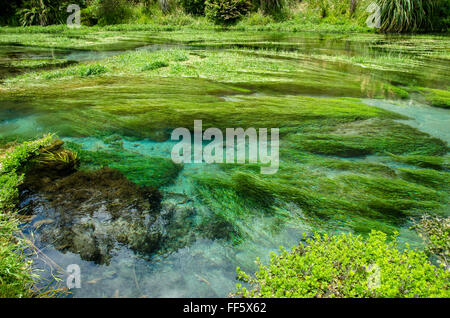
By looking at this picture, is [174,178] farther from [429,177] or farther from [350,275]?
[429,177]

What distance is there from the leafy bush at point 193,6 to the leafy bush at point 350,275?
91.5 feet

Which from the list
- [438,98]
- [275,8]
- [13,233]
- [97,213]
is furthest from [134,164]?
[275,8]

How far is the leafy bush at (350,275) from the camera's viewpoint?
188 centimetres

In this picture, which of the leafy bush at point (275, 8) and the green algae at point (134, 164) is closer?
the green algae at point (134, 164)

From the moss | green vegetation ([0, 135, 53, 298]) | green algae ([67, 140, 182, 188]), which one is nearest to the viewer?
green vegetation ([0, 135, 53, 298])

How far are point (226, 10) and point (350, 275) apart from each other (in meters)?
25.7

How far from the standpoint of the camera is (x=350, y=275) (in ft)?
6.71

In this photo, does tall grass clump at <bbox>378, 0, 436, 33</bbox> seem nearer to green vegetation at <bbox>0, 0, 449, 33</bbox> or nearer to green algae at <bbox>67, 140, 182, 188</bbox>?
green vegetation at <bbox>0, 0, 449, 33</bbox>

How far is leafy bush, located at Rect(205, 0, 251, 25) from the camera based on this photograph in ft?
79.2

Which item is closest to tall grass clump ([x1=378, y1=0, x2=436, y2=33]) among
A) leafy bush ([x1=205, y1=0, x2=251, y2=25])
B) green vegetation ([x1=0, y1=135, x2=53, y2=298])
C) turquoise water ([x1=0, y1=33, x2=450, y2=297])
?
leafy bush ([x1=205, y1=0, x2=251, y2=25])

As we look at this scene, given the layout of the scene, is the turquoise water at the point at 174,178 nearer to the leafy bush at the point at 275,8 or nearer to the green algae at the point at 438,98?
the green algae at the point at 438,98

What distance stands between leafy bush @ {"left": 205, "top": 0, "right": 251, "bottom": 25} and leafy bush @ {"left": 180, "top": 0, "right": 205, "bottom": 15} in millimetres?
1492

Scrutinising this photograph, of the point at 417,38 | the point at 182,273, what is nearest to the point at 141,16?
the point at 417,38

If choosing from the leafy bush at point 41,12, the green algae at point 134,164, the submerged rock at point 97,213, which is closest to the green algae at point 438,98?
the green algae at point 134,164
